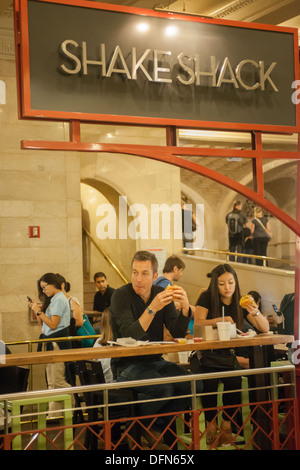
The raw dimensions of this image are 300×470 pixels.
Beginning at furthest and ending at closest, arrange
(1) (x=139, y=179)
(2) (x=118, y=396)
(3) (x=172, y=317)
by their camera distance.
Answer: (1) (x=139, y=179) → (3) (x=172, y=317) → (2) (x=118, y=396)

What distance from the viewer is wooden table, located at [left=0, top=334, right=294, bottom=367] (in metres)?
4.18

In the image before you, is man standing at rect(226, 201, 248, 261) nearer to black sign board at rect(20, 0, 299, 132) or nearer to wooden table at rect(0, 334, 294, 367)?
wooden table at rect(0, 334, 294, 367)

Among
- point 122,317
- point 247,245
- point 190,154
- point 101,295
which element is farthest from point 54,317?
point 247,245

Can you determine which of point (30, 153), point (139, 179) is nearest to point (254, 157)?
point (30, 153)

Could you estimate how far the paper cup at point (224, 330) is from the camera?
4.84 m

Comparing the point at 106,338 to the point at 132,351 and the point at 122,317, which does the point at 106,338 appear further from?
the point at 132,351

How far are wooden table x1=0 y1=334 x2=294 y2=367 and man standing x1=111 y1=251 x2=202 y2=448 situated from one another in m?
0.17

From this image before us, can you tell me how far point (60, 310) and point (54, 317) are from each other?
0.10m

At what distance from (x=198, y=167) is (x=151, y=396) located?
1815mm

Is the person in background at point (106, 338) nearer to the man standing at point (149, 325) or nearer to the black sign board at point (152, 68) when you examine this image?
the man standing at point (149, 325)

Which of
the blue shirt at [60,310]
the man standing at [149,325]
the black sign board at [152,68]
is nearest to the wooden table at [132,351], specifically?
the man standing at [149,325]

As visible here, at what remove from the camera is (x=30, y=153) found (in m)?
8.03
